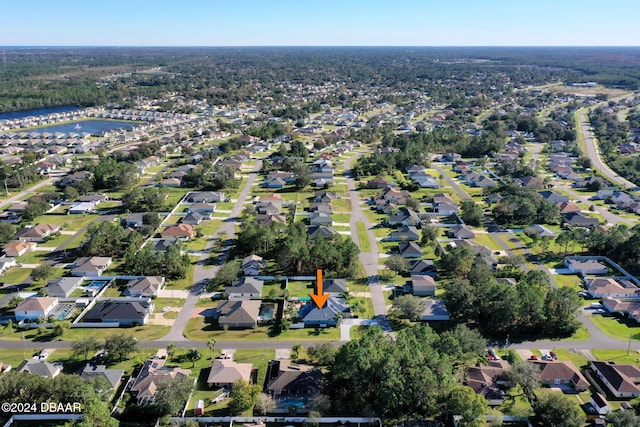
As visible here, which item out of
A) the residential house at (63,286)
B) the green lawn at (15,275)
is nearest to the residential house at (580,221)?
the residential house at (63,286)

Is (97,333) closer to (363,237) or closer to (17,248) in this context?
(17,248)

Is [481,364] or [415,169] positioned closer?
[481,364]

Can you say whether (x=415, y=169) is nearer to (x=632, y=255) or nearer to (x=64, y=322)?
(x=632, y=255)

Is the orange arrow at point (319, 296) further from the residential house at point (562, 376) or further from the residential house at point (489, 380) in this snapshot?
the residential house at point (562, 376)

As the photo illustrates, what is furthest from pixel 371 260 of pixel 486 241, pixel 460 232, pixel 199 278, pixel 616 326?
pixel 616 326

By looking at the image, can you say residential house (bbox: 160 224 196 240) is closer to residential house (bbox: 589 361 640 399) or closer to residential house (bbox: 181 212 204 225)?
residential house (bbox: 181 212 204 225)

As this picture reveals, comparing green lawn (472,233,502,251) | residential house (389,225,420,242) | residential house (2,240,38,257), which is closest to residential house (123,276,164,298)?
residential house (2,240,38,257)

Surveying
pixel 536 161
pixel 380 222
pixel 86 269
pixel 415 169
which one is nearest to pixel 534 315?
pixel 380 222

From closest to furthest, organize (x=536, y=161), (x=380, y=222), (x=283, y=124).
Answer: (x=380, y=222), (x=536, y=161), (x=283, y=124)

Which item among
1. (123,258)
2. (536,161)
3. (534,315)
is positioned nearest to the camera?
(534,315)
